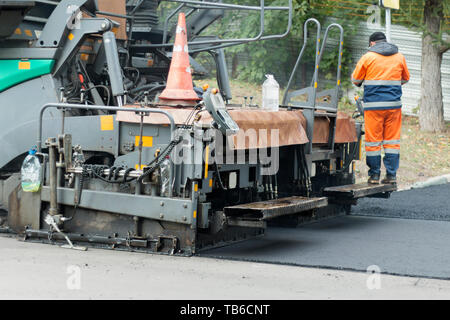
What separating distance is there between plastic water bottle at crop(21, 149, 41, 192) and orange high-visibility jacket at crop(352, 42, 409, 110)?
356 cm

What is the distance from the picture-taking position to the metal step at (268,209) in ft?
20.9

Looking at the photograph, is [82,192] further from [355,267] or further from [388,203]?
[388,203]

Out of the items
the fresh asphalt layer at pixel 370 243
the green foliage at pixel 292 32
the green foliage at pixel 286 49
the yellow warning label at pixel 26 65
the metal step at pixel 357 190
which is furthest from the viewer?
the green foliage at pixel 286 49

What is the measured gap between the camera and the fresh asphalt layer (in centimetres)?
626

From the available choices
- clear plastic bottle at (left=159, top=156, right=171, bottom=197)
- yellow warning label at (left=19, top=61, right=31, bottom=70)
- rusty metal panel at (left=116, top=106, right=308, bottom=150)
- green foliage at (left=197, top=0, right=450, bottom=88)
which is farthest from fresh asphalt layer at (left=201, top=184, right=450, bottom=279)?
green foliage at (left=197, top=0, right=450, bottom=88)

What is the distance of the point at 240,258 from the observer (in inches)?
252

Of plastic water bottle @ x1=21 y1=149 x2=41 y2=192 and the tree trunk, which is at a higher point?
the tree trunk

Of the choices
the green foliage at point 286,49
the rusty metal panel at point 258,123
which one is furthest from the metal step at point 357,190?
the green foliage at point 286,49

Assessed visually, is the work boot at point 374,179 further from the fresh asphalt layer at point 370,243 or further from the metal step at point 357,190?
the fresh asphalt layer at point 370,243

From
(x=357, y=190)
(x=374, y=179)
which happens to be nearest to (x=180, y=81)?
(x=357, y=190)

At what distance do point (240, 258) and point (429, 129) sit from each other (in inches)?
400

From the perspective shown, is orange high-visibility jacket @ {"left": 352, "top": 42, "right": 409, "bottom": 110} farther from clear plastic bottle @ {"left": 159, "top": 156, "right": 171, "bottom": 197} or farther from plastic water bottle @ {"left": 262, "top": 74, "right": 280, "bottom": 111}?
clear plastic bottle @ {"left": 159, "top": 156, "right": 171, "bottom": 197}

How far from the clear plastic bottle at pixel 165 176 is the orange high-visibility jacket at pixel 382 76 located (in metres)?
3.02

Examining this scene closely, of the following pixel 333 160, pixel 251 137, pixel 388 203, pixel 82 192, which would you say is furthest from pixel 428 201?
pixel 82 192
